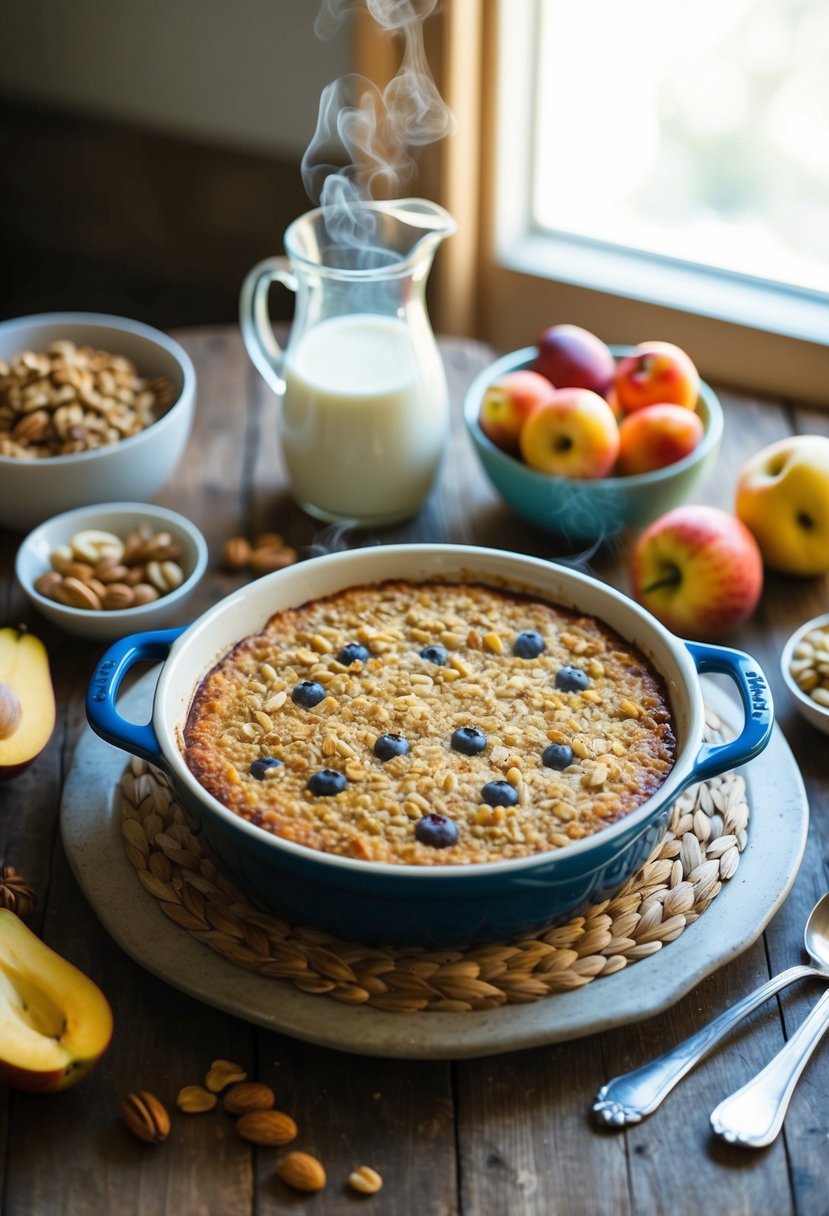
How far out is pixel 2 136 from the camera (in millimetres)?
2988

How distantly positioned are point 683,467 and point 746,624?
21 cm

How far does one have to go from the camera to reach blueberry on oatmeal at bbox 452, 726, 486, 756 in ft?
3.91

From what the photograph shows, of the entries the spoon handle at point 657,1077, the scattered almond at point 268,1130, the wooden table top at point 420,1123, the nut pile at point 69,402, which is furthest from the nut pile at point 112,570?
the spoon handle at point 657,1077

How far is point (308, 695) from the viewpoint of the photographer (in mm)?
1251

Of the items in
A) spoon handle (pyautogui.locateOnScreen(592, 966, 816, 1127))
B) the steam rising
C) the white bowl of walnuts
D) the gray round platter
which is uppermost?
the steam rising

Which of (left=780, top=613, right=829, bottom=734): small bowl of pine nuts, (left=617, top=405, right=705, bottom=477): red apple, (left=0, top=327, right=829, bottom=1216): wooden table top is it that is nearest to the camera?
(left=0, top=327, right=829, bottom=1216): wooden table top

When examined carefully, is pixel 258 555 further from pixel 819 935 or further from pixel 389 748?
pixel 819 935

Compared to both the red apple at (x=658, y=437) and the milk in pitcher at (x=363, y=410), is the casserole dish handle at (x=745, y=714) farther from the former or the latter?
the milk in pitcher at (x=363, y=410)

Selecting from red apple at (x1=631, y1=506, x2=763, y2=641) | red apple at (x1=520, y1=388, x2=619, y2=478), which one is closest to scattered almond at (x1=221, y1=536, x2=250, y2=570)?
red apple at (x1=520, y1=388, x2=619, y2=478)

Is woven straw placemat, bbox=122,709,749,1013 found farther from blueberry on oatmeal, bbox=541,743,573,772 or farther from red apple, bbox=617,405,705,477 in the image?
red apple, bbox=617,405,705,477

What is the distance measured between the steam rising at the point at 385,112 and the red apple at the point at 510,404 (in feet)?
1.08

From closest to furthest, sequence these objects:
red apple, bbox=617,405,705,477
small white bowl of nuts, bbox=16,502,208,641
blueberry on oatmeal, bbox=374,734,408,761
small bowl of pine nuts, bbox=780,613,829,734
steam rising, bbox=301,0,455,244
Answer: blueberry on oatmeal, bbox=374,734,408,761 < small bowl of pine nuts, bbox=780,613,829,734 < small white bowl of nuts, bbox=16,502,208,641 < red apple, bbox=617,405,705,477 < steam rising, bbox=301,0,455,244

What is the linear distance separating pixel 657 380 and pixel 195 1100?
1.06 metres

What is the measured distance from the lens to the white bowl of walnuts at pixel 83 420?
1635mm
